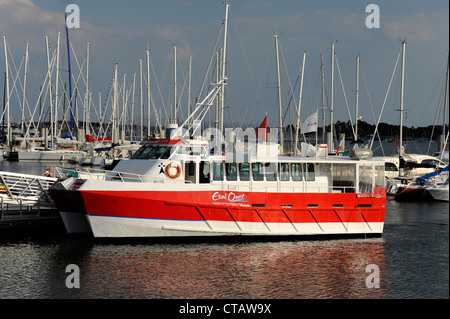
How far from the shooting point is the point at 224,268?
22.5 m

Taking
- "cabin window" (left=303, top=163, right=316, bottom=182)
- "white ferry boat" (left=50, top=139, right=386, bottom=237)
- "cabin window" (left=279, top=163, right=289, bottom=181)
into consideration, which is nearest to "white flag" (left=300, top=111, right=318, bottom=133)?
"white ferry boat" (left=50, top=139, right=386, bottom=237)

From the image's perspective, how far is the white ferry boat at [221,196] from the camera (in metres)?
25.2

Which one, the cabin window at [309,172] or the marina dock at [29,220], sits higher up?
the cabin window at [309,172]

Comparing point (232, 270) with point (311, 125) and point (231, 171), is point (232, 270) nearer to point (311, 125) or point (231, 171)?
point (231, 171)

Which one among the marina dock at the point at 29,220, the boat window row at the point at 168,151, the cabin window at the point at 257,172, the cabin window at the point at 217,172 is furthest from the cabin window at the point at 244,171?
the marina dock at the point at 29,220

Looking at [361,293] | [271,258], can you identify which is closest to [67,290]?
[271,258]

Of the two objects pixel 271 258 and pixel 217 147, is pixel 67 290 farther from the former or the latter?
pixel 217 147

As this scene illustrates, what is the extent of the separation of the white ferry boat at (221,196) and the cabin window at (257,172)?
48mm

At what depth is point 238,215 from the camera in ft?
86.5

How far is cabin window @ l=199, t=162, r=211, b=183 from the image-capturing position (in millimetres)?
26562

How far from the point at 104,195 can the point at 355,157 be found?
1250 cm

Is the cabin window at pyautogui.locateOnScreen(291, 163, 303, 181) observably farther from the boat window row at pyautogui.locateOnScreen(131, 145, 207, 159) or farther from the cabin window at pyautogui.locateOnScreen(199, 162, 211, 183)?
the boat window row at pyautogui.locateOnScreen(131, 145, 207, 159)

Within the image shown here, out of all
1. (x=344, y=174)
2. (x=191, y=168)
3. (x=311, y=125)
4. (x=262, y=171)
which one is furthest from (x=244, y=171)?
(x=311, y=125)

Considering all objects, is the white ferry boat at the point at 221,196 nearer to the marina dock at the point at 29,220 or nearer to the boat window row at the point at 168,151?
the boat window row at the point at 168,151
